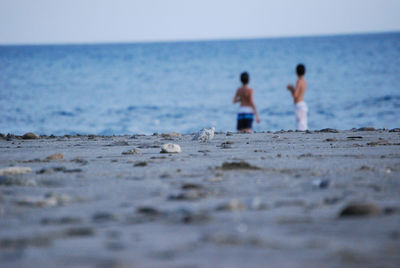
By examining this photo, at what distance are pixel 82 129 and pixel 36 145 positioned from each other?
9.96 m

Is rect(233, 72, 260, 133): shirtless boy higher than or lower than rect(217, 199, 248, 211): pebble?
higher

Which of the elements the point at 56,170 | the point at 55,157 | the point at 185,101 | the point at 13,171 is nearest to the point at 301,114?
the point at 55,157

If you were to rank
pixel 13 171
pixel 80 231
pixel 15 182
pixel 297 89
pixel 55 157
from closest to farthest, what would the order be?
pixel 80 231 → pixel 15 182 → pixel 13 171 → pixel 55 157 → pixel 297 89

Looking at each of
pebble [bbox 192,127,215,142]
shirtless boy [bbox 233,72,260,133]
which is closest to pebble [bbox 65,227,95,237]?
pebble [bbox 192,127,215,142]

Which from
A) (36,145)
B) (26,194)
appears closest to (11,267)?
(26,194)

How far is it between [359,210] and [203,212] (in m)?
0.72

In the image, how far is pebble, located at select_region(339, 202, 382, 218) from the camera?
250 centimetres

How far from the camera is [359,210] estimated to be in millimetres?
2508

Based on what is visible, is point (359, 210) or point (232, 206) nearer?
point (359, 210)

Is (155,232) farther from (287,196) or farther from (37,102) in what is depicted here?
(37,102)

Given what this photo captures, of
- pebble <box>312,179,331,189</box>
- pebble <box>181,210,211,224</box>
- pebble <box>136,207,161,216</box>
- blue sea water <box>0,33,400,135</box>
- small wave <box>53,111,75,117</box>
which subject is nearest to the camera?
pebble <box>181,210,211,224</box>

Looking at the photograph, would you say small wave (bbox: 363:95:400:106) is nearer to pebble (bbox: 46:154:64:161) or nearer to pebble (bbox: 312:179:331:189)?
pebble (bbox: 46:154:64:161)

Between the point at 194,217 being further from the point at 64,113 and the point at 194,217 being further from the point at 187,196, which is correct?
the point at 64,113

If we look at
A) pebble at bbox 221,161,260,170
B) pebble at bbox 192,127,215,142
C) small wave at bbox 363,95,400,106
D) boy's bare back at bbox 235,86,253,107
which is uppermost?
small wave at bbox 363,95,400,106
